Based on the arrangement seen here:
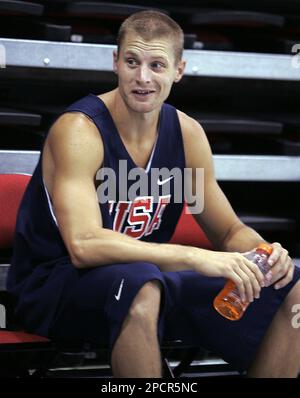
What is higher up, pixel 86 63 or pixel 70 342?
pixel 86 63

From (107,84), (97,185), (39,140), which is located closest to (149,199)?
(97,185)

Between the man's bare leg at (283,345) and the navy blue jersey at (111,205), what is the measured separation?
1.31 feet

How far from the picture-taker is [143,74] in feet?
7.50

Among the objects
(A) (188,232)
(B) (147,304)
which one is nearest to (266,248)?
(B) (147,304)

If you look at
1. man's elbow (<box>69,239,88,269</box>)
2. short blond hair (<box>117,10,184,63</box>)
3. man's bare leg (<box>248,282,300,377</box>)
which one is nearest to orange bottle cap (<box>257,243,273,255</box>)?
man's bare leg (<box>248,282,300,377</box>)

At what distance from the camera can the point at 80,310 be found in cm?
213

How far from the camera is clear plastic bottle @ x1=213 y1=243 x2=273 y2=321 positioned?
215cm

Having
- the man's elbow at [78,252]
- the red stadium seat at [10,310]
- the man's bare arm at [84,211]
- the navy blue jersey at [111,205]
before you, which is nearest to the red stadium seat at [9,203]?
the red stadium seat at [10,310]

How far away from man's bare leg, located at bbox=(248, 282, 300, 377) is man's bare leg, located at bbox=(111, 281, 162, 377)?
1.11 feet

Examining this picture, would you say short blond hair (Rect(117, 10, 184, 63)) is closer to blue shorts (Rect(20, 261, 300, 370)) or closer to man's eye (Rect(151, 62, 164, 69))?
man's eye (Rect(151, 62, 164, 69))
